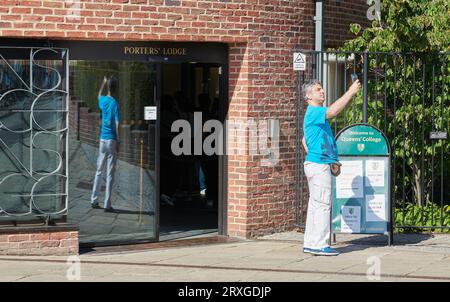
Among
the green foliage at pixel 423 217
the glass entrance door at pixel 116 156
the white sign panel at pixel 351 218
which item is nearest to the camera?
the white sign panel at pixel 351 218

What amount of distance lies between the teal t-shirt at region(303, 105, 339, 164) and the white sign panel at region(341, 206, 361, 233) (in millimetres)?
957

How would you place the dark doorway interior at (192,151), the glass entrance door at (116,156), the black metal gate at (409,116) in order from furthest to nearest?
the dark doorway interior at (192,151), the black metal gate at (409,116), the glass entrance door at (116,156)

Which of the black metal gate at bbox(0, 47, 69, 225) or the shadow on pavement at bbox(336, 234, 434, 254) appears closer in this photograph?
the black metal gate at bbox(0, 47, 69, 225)

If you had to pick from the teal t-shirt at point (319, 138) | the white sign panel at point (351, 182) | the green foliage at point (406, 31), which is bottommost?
the white sign panel at point (351, 182)

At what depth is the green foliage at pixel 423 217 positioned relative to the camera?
13.4 m

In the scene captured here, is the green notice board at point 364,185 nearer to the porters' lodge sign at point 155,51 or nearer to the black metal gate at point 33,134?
the porters' lodge sign at point 155,51

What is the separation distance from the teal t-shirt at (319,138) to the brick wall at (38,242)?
2.81 metres

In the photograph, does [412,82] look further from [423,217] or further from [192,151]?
[192,151]

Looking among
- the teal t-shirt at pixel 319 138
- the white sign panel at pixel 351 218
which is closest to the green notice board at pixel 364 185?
the white sign panel at pixel 351 218

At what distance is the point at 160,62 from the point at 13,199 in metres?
2.47

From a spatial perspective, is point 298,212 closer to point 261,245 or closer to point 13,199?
point 261,245

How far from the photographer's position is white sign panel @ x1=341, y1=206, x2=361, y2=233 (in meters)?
12.1

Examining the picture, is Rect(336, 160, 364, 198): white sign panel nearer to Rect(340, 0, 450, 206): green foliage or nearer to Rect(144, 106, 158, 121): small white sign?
Rect(340, 0, 450, 206): green foliage

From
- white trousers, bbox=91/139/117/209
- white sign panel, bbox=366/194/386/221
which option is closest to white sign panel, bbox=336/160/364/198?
white sign panel, bbox=366/194/386/221
